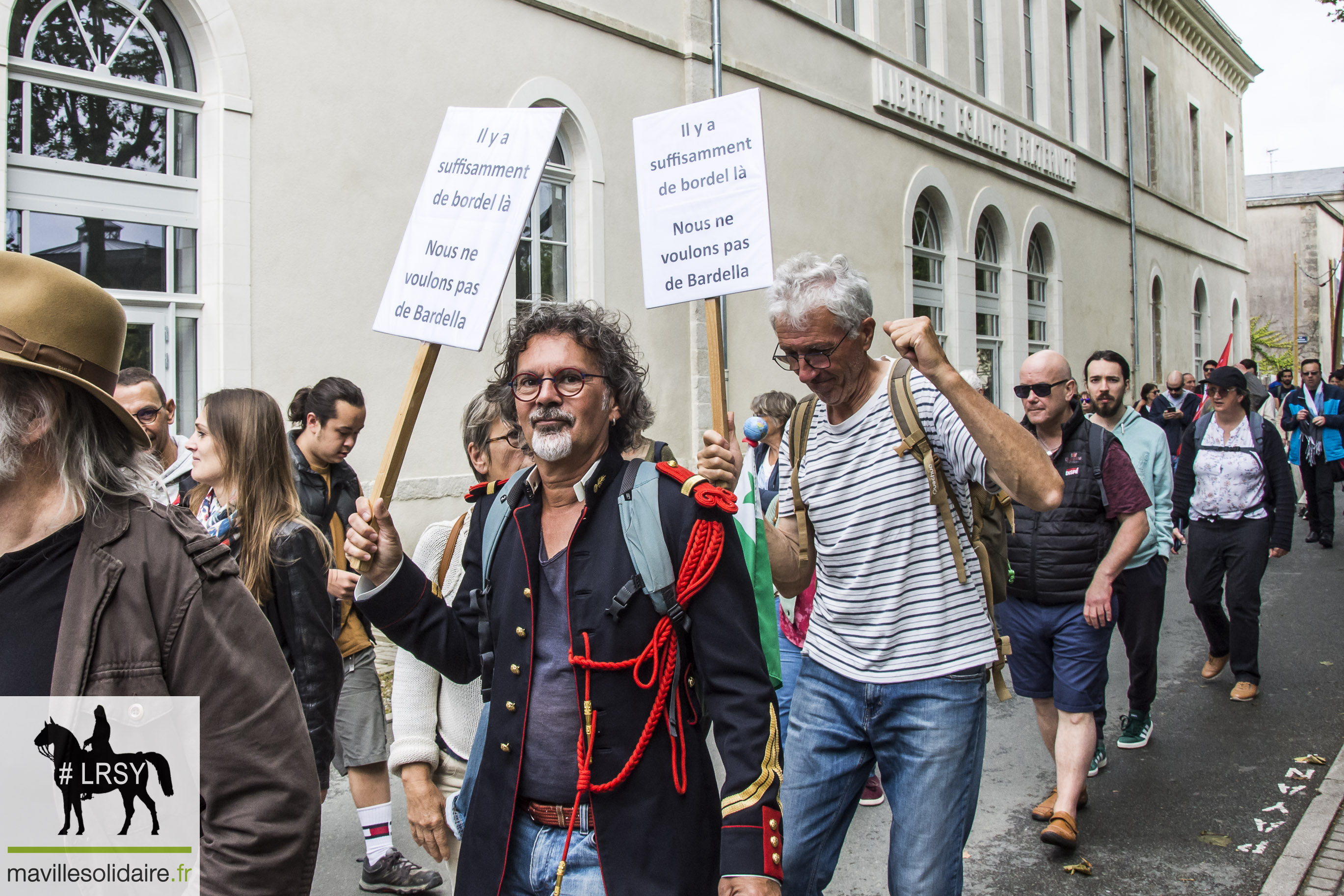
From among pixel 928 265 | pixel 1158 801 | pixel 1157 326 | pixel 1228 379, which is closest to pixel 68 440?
pixel 1158 801

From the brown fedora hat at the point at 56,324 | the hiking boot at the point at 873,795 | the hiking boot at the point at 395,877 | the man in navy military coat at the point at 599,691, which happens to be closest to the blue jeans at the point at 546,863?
the man in navy military coat at the point at 599,691

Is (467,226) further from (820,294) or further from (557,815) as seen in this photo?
(557,815)

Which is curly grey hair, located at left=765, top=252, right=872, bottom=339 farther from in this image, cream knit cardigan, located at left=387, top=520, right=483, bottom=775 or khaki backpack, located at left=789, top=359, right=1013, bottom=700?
cream knit cardigan, located at left=387, top=520, right=483, bottom=775

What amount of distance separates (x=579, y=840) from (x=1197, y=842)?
3.46 meters

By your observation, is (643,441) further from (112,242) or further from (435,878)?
(112,242)

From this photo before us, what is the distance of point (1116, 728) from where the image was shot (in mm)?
6148

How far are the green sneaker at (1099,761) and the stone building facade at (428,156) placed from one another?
4.99 metres

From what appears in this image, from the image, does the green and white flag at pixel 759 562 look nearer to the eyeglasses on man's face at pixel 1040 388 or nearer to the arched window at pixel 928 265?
the eyeglasses on man's face at pixel 1040 388

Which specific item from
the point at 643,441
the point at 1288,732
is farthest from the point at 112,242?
the point at 1288,732

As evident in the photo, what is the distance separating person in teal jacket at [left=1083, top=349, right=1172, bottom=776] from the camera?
558cm

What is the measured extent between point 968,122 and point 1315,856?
1403 centimetres

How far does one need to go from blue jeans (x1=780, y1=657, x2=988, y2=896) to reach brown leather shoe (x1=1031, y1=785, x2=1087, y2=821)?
2.09m

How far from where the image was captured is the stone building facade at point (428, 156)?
685 cm

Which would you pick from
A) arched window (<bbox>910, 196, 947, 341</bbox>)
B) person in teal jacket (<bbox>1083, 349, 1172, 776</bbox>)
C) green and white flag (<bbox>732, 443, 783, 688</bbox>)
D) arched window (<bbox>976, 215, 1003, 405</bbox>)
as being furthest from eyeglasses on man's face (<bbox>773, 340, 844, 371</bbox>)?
arched window (<bbox>976, 215, 1003, 405</bbox>)
